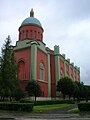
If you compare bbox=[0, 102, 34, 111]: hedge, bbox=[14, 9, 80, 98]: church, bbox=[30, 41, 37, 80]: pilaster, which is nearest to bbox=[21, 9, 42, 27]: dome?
bbox=[14, 9, 80, 98]: church

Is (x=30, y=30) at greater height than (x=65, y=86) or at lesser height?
greater

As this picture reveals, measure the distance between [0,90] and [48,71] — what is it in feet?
96.7

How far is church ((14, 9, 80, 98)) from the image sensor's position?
53.4 meters

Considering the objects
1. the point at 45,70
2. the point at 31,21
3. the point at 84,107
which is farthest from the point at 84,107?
the point at 31,21

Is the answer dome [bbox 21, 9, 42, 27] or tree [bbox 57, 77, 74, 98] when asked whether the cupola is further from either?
tree [bbox 57, 77, 74, 98]

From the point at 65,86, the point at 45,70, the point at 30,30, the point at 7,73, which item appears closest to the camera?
the point at 7,73

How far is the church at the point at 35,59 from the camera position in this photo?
53375 mm

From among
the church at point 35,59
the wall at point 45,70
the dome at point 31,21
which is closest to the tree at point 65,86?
the church at point 35,59

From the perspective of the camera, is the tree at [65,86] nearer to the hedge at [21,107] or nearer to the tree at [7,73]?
the tree at [7,73]

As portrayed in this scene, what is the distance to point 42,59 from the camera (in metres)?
58.3

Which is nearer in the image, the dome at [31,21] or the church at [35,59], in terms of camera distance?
the church at [35,59]

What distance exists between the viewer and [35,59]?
5334 cm

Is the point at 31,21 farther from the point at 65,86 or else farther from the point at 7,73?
the point at 7,73

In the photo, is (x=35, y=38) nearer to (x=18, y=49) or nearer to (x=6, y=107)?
(x=18, y=49)
